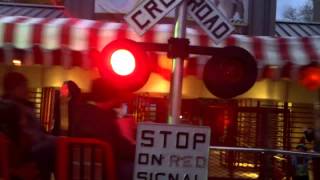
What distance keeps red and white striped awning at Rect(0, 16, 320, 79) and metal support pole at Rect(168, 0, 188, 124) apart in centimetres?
202

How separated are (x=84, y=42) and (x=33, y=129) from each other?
1.75 m

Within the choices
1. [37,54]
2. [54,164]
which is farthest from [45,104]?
[54,164]

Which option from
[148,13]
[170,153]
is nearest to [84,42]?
[148,13]

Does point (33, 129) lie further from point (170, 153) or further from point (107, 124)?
point (170, 153)

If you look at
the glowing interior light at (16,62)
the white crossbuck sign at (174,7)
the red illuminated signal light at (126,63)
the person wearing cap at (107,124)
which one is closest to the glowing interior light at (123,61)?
the red illuminated signal light at (126,63)

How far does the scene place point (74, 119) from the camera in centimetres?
628

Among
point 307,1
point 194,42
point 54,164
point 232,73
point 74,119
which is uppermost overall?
point 307,1

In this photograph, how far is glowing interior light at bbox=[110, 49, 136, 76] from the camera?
17.1 feet

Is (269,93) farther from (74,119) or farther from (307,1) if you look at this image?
(307,1)

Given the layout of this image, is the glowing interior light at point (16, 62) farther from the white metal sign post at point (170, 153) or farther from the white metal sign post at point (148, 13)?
the white metal sign post at point (170, 153)

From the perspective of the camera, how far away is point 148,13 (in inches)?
216

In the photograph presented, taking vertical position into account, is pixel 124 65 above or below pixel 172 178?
above

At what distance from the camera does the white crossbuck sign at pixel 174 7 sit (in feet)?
17.8

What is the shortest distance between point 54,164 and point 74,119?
0.61 m
